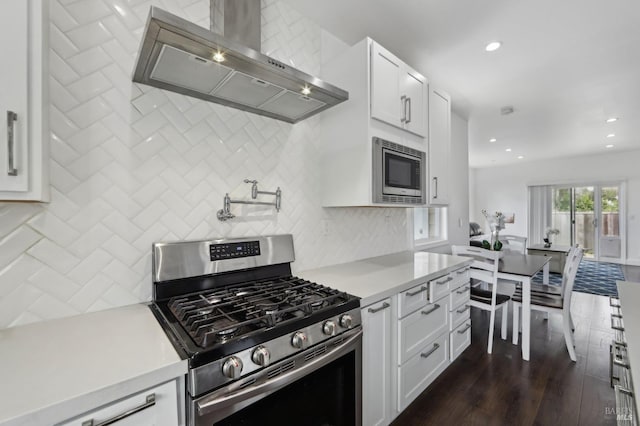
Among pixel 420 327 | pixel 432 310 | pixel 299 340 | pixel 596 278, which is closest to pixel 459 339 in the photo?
pixel 432 310

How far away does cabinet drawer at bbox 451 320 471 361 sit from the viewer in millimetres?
2269

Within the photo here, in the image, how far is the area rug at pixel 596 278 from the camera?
470 centimetres

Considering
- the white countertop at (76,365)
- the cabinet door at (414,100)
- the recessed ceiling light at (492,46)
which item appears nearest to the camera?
the white countertop at (76,365)

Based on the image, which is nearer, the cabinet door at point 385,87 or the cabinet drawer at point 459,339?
the cabinet door at point 385,87

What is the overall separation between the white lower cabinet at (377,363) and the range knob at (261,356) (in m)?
0.61

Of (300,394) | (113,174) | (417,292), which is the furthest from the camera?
(417,292)

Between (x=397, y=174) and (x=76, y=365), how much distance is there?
196 cm

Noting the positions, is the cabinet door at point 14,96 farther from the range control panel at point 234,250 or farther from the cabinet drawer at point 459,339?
the cabinet drawer at point 459,339

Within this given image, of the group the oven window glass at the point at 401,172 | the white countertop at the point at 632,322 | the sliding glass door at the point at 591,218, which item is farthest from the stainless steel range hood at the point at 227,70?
the sliding glass door at the point at 591,218

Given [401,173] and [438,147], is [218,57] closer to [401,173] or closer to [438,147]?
[401,173]

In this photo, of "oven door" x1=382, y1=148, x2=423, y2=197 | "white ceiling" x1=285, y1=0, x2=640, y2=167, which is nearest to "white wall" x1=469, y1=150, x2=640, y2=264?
"white ceiling" x1=285, y1=0, x2=640, y2=167

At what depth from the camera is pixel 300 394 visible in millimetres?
1118

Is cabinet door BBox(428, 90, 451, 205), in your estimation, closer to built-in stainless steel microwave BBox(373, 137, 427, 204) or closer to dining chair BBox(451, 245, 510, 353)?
built-in stainless steel microwave BBox(373, 137, 427, 204)

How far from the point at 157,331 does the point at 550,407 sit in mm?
2475
